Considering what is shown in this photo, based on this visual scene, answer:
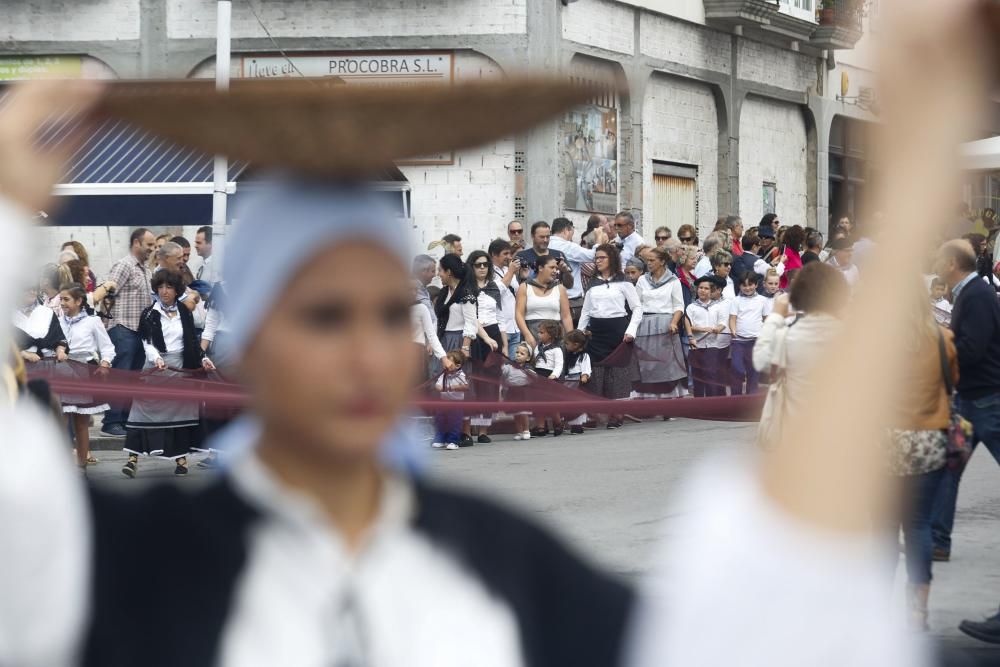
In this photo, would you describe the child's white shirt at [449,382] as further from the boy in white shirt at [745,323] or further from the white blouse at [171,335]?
the boy in white shirt at [745,323]

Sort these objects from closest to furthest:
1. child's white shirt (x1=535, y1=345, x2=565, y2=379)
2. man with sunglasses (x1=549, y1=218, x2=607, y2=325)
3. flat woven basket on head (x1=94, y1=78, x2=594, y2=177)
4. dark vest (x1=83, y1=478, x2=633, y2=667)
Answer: flat woven basket on head (x1=94, y1=78, x2=594, y2=177), dark vest (x1=83, y1=478, x2=633, y2=667), child's white shirt (x1=535, y1=345, x2=565, y2=379), man with sunglasses (x1=549, y1=218, x2=607, y2=325)

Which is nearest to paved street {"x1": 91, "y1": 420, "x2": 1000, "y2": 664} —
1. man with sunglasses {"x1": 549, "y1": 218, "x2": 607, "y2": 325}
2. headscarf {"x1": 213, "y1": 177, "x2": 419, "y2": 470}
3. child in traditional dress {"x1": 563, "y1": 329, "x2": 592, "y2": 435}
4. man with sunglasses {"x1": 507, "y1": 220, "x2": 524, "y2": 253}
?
child in traditional dress {"x1": 563, "y1": 329, "x2": 592, "y2": 435}

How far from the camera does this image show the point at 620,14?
2572 cm

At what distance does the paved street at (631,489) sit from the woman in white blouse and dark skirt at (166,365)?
0.27 meters

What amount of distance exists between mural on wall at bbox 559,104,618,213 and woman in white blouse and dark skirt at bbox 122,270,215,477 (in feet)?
38.4

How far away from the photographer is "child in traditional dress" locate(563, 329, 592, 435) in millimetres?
14617

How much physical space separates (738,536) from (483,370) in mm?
11890

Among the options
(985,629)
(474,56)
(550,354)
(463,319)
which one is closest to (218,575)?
(985,629)

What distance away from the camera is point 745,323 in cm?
1600

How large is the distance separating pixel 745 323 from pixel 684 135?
470 inches

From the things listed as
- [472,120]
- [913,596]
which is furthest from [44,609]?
[913,596]

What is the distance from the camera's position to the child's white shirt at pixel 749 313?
1592 centimetres

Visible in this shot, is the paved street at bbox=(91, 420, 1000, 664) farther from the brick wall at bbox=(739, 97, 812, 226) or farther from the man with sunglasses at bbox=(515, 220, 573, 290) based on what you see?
the brick wall at bbox=(739, 97, 812, 226)

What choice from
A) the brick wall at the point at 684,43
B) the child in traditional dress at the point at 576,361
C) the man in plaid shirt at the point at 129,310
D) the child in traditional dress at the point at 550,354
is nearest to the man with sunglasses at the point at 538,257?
the child in traditional dress at the point at 550,354
